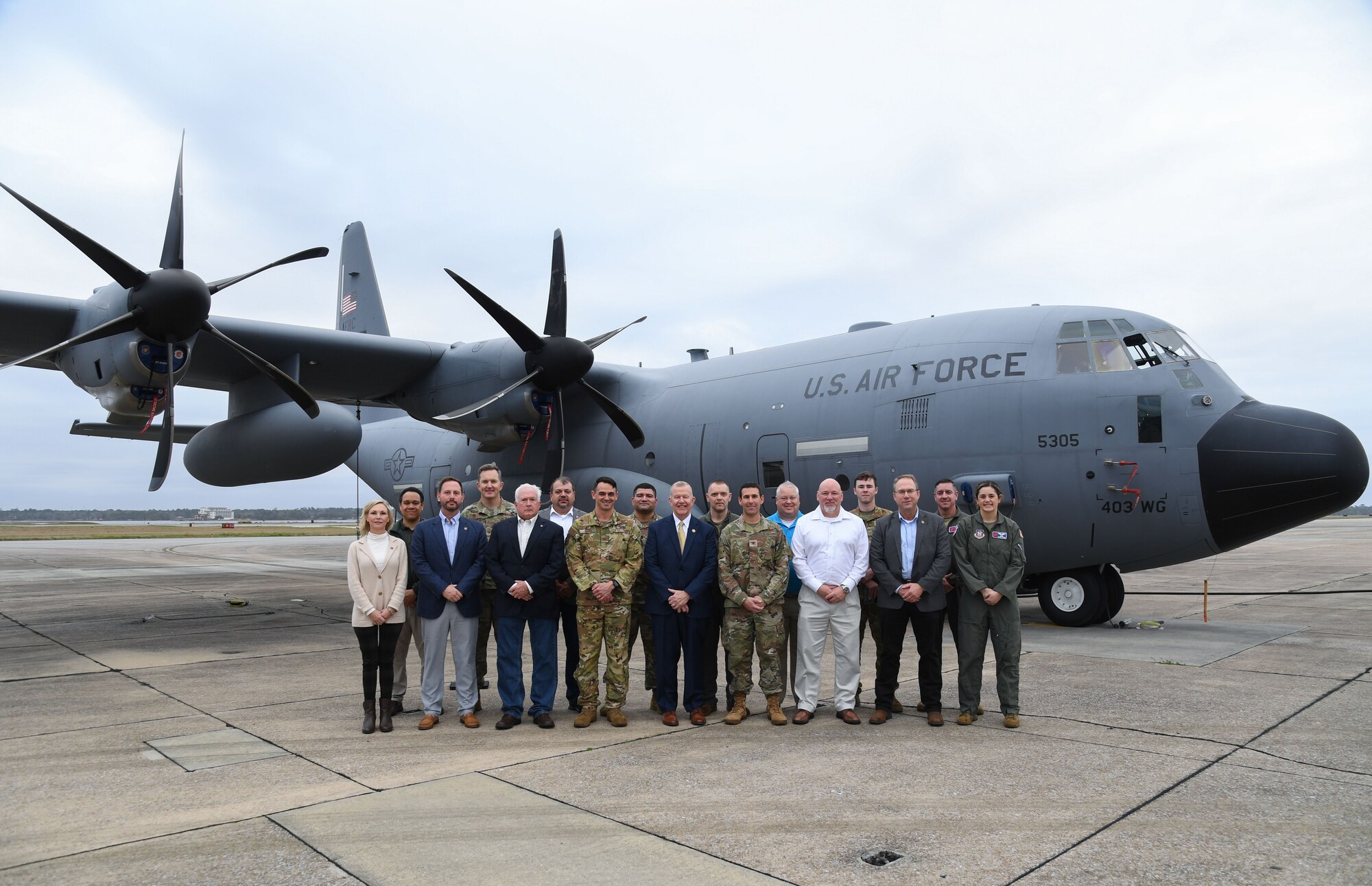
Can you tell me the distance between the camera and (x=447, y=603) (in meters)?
6.31

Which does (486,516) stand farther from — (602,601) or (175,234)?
(175,234)

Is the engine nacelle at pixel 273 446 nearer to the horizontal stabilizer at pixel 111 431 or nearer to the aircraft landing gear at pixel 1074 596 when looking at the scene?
the horizontal stabilizer at pixel 111 431

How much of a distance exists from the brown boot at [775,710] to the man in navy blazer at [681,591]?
1.60 feet

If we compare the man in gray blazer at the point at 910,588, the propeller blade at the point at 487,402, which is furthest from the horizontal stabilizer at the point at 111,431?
the man in gray blazer at the point at 910,588

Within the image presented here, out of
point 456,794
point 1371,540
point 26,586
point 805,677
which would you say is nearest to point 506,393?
point 805,677

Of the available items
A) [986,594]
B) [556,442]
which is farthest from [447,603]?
[556,442]

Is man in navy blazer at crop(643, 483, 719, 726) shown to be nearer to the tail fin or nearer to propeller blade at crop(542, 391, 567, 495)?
propeller blade at crop(542, 391, 567, 495)

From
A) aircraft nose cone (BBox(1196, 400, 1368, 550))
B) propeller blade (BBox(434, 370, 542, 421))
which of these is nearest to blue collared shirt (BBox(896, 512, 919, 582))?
aircraft nose cone (BBox(1196, 400, 1368, 550))

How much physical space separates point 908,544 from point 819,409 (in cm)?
560

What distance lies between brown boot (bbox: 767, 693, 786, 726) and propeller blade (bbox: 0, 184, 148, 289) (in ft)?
29.6

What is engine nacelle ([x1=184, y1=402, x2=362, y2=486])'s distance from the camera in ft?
41.2

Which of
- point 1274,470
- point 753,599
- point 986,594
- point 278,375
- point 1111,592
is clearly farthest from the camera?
point 278,375

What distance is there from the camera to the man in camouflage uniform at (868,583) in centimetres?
649

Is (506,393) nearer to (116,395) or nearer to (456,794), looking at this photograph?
(116,395)
